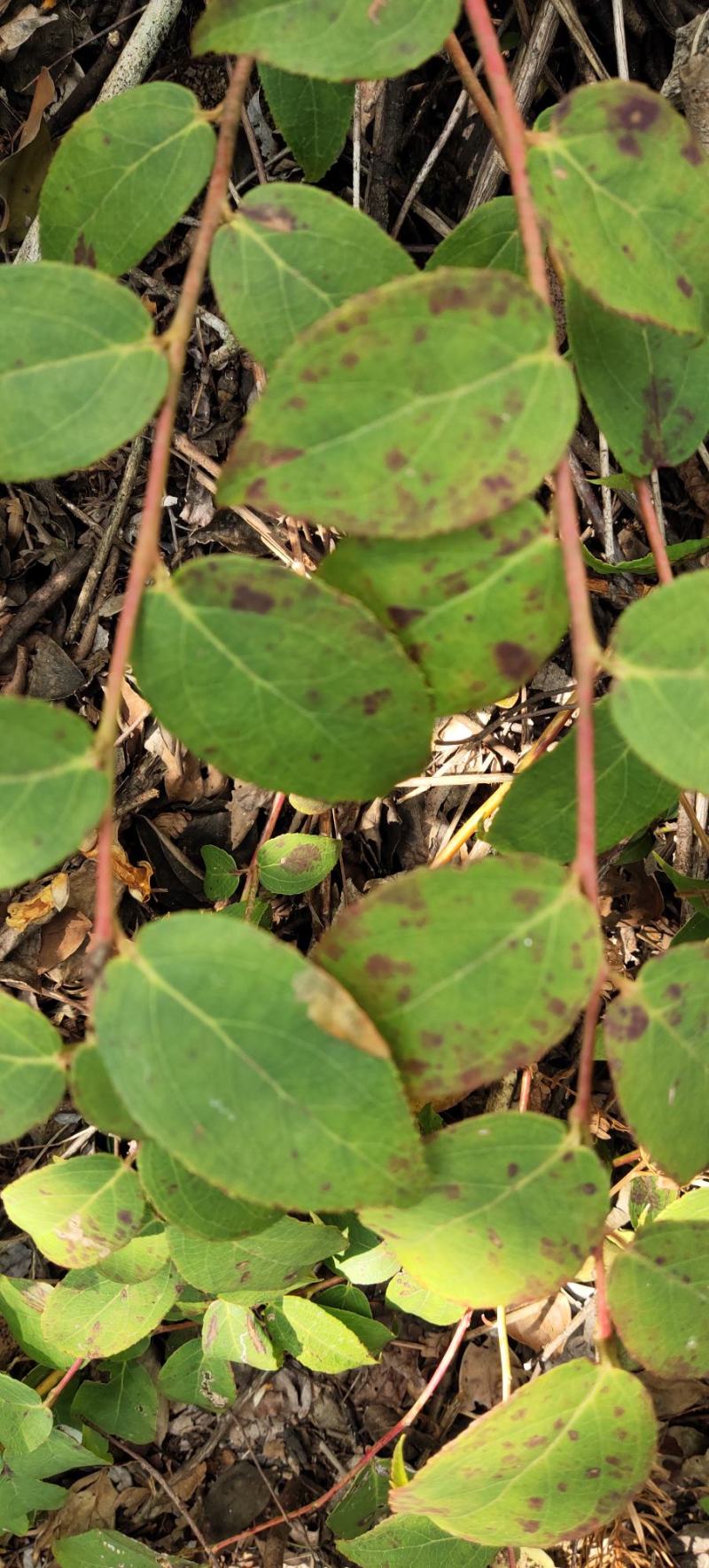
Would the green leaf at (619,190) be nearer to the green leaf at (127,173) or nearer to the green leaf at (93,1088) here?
the green leaf at (127,173)

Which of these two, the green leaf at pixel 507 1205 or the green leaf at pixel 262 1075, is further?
the green leaf at pixel 507 1205

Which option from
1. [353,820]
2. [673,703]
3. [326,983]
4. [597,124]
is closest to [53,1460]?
[353,820]

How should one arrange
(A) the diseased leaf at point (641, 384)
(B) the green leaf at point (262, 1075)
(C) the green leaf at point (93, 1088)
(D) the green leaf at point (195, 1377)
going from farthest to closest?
(D) the green leaf at point (195, 1377) < (A) the diseased leaf at point (641, 384) < (C) the green leaf at point (93, 1088) < (B) the green leaf at point (262, 1075)

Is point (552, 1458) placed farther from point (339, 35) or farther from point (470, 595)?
point (339, 35)

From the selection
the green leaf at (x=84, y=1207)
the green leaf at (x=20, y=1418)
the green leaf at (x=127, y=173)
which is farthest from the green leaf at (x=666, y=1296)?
the green leaf at (x=20, y=1418)

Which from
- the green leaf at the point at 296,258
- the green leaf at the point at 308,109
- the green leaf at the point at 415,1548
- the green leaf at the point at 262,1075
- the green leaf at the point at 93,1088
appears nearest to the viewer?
the green leaf at the point at 262,1075

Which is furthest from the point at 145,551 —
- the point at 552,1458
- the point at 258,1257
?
the point at 258,1257

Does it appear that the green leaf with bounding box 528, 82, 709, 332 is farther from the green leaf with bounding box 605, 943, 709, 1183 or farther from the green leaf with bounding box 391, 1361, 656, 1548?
the green leaf with bounding box 391, 1361, 656, 1548
